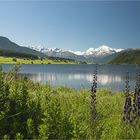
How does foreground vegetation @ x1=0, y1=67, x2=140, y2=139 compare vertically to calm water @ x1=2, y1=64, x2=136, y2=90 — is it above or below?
above

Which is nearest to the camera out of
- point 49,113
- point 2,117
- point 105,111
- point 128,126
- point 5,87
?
point 2,117

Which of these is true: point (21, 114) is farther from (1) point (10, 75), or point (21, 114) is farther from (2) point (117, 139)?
(2) point (117, 139)

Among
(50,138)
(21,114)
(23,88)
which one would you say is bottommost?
(50,138)

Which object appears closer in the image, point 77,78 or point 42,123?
point 42,123

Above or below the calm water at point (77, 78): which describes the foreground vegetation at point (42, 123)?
above

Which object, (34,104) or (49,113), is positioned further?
(34,104)

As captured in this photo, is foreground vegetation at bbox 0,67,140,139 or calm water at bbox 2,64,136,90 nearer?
foreground vegetation at bbox 0,67,140,139

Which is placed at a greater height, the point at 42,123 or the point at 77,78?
the point at 42,123

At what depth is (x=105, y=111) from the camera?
12.4 meters

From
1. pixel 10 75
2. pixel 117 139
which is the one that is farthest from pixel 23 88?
pixel 117 139

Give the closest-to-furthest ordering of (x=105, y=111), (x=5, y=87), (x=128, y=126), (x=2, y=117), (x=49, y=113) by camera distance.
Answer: (x=2, y=117)
(x=49, y=113)
(x=5, y=87)
(x=128, y=126)
(x=105, y=111)

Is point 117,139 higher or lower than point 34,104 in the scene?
lower

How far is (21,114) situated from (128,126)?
3597mm

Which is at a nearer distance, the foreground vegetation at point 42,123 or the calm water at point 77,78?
the foreground vegetation at point 42,123
